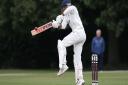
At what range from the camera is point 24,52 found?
138 feet

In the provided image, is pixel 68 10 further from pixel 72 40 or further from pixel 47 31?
pixel 47 31

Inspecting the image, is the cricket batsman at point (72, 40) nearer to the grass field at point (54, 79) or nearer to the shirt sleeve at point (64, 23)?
the shirt sleeve at point (64, 23)

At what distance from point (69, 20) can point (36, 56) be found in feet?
84.2

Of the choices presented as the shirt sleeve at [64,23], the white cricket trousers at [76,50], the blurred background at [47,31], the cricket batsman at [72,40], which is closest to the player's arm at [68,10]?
the cricket batsman at [72,40]

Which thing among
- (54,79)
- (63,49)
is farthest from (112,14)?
(63,49)

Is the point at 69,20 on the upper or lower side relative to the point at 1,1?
lower

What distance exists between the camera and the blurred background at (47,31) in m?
34.8

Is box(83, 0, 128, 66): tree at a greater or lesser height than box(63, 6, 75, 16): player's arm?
greater

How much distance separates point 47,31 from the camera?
3972 centimetres

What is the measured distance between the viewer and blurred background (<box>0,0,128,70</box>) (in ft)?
114

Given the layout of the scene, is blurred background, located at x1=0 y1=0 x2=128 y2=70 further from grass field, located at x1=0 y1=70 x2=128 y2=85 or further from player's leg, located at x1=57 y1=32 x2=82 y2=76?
player's leg, located at x1=57 y1=32 x2=82 y2=76

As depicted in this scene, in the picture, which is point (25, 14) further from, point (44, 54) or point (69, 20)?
point (69, 20)

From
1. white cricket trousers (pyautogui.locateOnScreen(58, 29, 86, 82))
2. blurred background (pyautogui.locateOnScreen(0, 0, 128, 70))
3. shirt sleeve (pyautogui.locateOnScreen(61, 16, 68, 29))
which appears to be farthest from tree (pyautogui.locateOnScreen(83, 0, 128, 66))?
white cricket trousers (pyautogui.locateOnScreen(58, 29, 86, 82))

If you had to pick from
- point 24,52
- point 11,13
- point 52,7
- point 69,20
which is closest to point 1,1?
point 11,13
